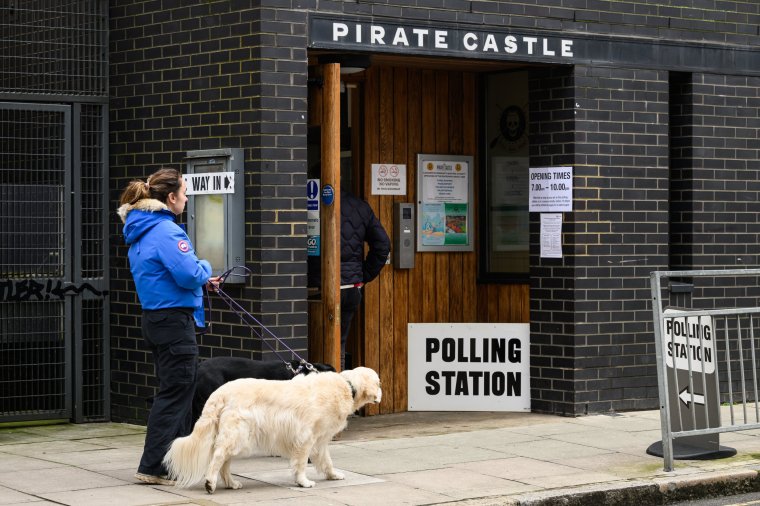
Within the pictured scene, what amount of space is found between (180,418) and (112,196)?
12.1 feet

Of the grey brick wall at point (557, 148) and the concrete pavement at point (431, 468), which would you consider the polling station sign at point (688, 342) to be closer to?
the concrete pavement at point (431, 468)

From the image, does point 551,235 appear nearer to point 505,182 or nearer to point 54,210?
point 505,182

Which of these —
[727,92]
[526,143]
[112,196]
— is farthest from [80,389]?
[727,92]

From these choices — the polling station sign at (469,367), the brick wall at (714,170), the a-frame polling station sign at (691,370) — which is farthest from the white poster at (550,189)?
the a-frame polling station sign at (691,370)

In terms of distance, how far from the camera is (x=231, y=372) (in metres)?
9.51

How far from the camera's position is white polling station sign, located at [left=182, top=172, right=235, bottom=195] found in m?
10.4

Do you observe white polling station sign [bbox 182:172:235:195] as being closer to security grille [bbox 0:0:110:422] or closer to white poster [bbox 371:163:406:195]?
security grille [bbox 0:0:110:422]

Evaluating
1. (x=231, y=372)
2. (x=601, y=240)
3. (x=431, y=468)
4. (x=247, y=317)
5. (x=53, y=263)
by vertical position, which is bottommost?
(x=431, y=468)

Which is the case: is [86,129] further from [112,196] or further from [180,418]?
[180,418]

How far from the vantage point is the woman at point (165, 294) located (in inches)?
332

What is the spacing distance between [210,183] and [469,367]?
3131 millimetres

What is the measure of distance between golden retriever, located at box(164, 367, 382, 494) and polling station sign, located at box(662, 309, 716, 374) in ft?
7.26

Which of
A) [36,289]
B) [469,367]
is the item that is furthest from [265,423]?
[469,367]

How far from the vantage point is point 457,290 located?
502 inches
